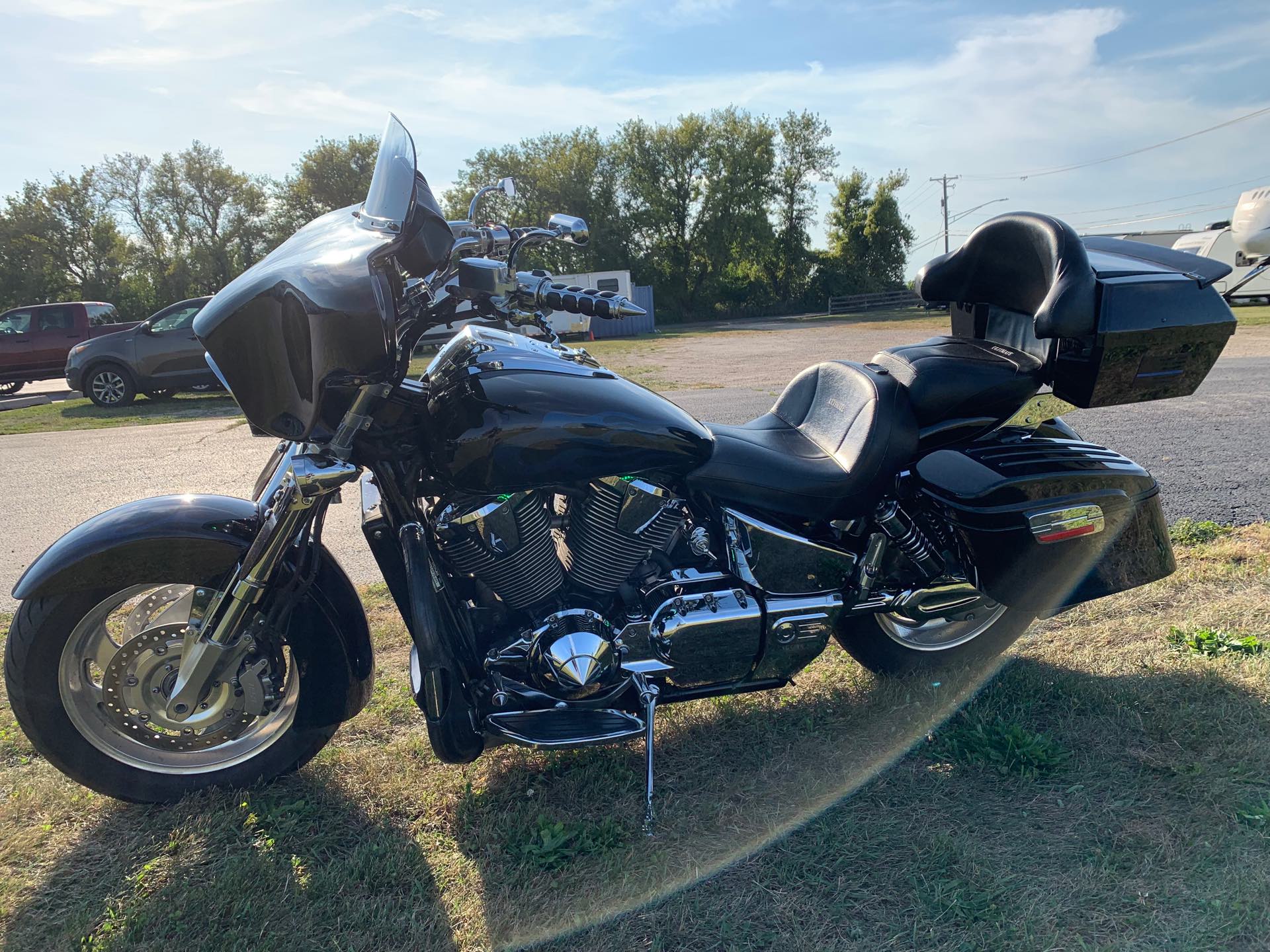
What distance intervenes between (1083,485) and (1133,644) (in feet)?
3.93

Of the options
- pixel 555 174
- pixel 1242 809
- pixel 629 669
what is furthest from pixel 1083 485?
pixel 555 174

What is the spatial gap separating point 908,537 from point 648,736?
1.14 m

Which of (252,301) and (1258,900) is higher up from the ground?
(252,301)

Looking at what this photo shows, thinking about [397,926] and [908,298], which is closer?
[397,926]

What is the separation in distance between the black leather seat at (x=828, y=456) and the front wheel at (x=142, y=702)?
1.53 meters

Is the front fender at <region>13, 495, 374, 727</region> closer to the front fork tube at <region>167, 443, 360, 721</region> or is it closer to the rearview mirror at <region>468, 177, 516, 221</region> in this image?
the front fork tube at <region>167, 443, 360, 721</region>

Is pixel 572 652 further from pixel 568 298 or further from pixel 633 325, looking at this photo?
pixel 633 325

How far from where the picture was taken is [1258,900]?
6.93ft

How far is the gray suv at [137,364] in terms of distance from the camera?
12500 mm

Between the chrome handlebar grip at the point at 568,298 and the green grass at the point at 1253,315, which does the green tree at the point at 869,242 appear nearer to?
the green grass at the point at 1253,315

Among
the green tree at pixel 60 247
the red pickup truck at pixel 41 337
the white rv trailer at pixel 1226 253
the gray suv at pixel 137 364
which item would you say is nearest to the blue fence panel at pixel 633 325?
the red pickup truck at pixel 41 337

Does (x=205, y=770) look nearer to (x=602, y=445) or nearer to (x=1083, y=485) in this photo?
(x=602, y=445)

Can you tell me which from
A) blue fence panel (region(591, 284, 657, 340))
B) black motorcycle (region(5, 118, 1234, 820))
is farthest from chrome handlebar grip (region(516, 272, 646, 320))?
blue fence panel (region(591, 284, 657, 340))

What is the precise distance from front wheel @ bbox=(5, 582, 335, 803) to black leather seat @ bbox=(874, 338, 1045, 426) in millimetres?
2225
